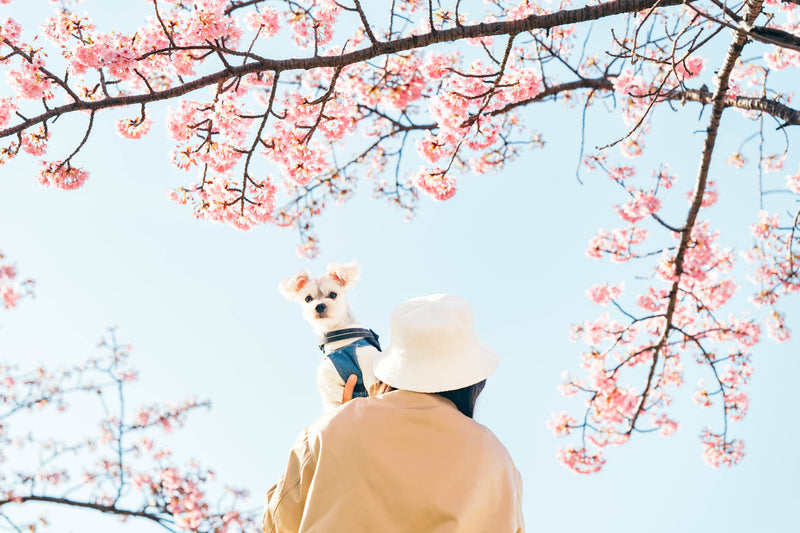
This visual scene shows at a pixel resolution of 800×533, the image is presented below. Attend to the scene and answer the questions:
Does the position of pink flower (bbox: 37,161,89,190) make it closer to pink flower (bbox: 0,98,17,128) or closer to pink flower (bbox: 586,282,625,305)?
pink flower (bbox: 0,98,17,128)

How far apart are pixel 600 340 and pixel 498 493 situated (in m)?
5.06

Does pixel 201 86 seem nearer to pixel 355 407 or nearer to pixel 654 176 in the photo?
pixel 355 407

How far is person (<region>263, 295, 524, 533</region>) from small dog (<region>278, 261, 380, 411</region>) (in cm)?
146

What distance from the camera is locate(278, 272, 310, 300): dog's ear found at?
4164 mm

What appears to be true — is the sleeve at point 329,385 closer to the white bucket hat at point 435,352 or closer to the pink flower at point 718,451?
the white bucket hat at point 435,352

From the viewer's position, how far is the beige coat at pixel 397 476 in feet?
5.24

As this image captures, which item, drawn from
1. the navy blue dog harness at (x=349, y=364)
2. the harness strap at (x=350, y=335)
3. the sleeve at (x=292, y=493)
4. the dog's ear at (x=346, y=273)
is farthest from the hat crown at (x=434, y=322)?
the dog's ear at (x=346, y=273)

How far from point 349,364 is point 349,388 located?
436mm

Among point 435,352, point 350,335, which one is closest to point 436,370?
point 435,352

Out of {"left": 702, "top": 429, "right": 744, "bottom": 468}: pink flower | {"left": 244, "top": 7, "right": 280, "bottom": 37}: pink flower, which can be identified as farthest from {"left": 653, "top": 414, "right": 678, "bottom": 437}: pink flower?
{"left": 244, "top": 7, "right": 280, "bottom": 37}: pink flower

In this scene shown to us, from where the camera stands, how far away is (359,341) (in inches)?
143

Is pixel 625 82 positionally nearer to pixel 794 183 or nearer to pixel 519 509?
pixel 794 183

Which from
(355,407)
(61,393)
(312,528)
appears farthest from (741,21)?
(61,393)

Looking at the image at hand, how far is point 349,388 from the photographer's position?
292cm
